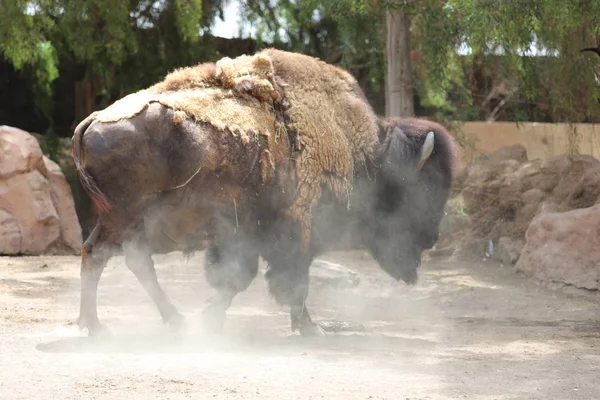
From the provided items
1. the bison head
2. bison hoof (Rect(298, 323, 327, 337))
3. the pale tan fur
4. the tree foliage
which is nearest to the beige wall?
the tree foliage

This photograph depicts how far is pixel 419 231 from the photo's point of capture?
23.4ft

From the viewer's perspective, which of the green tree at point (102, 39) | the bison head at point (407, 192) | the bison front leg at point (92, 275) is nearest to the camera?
the bison front leg at point (92, 275)

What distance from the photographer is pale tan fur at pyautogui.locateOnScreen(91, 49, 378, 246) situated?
598 centimetres

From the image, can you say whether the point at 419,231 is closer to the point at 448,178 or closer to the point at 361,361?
the point at 448,178

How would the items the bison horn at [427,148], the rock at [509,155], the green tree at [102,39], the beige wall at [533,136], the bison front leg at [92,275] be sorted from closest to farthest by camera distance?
the bison front leg at [92,275]
the bison horn at [427,148]
the green tree at [102,39]
the rock at [509,155]
the beige wall at [533,136]

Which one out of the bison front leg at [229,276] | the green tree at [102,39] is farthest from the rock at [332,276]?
the green tree at [102,39]

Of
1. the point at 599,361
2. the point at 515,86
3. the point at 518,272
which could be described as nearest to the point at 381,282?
the point at 518,272

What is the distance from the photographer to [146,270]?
20.4ft

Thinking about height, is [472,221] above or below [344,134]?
below

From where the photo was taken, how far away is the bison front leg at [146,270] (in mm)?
6082

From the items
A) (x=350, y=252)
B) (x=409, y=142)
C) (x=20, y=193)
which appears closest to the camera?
(x=409, y=142)

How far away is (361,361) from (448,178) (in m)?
2.28

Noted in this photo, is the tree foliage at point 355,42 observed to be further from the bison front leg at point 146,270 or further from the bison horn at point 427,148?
the bison front leg at point 146,270

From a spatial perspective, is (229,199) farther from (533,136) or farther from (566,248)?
(533,136)
